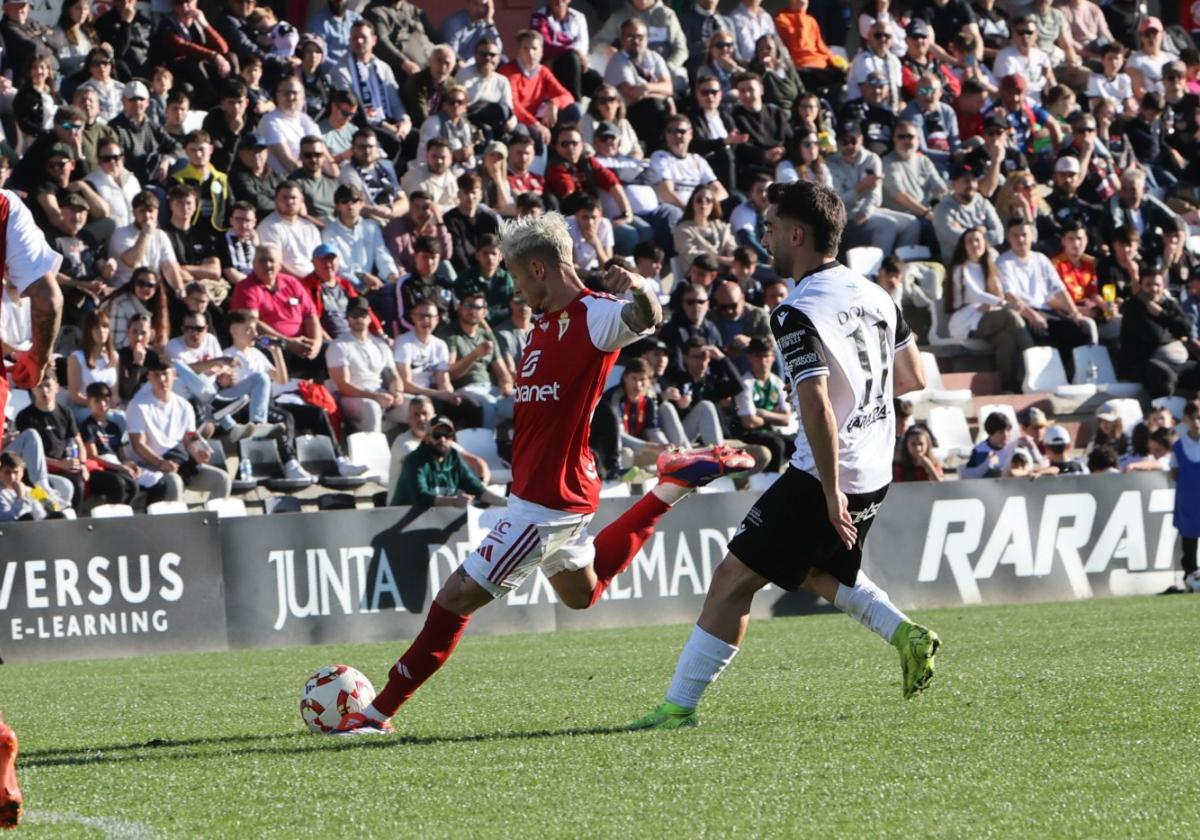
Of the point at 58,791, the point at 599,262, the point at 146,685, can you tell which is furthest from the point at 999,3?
the point at 58,791

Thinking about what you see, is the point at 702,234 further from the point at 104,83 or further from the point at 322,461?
the point at 104,83

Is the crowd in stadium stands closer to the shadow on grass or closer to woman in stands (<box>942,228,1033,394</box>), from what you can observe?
woman in stands (<box>942,228,1033,394</box>)

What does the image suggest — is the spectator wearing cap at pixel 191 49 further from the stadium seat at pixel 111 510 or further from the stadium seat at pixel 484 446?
the stadium seat at pixel 111 510

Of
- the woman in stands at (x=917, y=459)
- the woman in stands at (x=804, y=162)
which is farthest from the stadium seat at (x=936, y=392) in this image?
the woman in stands at (x=804, y=162)

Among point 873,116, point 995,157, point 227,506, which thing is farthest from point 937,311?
point 227,506

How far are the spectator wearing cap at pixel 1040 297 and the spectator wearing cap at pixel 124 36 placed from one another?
917 cm

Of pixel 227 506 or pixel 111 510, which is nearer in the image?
pixel 111 510

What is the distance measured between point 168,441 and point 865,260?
7.82 meters

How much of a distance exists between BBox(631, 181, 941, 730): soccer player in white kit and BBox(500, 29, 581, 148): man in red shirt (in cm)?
1234

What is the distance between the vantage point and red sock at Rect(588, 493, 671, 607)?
7508 millimetres

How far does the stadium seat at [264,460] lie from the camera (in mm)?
14812

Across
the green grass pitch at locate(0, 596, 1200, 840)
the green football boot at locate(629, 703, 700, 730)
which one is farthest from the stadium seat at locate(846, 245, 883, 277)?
the green football boot at locate(629, 703, 700, 730)

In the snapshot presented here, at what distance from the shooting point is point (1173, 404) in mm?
18391

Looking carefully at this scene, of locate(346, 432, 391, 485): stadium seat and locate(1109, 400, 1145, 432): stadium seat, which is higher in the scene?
locate(346, 432, 391, 485): stadium seat
